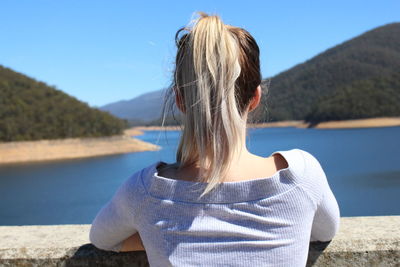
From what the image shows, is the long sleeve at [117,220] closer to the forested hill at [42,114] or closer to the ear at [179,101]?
the ear at [179,101]

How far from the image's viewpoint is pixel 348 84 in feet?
328

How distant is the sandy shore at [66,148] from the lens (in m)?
47.7

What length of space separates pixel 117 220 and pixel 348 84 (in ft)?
342

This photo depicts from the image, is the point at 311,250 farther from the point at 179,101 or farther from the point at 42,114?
the point at 42,114

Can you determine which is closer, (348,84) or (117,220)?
(117,220)

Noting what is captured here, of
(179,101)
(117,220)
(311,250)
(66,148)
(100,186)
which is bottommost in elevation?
(100,186)

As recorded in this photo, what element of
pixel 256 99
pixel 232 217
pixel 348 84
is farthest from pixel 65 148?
pixel 348 84

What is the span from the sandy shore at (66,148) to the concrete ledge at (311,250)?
155ft

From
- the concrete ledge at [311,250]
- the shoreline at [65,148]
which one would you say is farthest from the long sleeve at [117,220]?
the shoreline at [65,148]

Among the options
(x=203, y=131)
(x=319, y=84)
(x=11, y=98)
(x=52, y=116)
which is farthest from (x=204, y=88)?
(x=319, y=84)

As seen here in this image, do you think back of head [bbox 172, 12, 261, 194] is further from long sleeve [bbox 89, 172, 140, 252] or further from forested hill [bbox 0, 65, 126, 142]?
forested hill [bbox 0, 65, 126, 142]

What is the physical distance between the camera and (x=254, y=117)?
1379 millimetres

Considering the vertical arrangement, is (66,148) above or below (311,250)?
below

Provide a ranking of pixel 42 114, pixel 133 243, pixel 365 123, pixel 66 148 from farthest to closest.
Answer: pixel 365 123, pixel 42 114, pixel 66 148, pixel 133 243
